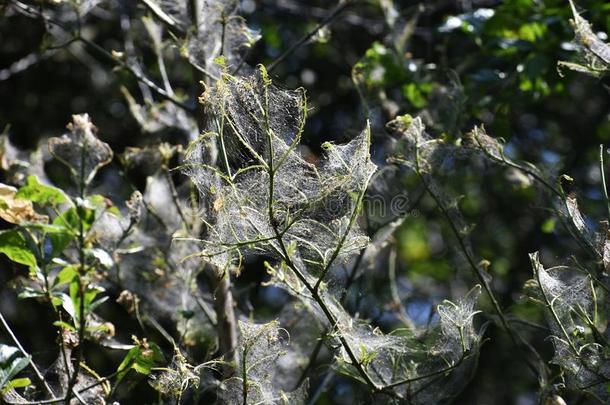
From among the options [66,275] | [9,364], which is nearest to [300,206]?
[66,275]

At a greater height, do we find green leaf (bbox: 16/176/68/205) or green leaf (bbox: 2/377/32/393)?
green leaf (bbox: 16/176/68/205)

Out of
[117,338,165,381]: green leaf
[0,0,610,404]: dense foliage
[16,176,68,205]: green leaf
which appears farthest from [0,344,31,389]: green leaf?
[16,176,68,205]: green leaf

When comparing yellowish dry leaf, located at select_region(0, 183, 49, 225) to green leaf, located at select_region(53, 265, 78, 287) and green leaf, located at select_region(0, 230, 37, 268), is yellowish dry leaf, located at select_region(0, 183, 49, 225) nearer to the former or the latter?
green leaf, located at select_region(0, 230, 37, 268)

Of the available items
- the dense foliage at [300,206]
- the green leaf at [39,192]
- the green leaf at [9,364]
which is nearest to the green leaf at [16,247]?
the dense foliage at [300,206]

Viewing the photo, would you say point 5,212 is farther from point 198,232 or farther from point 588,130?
point 588,130

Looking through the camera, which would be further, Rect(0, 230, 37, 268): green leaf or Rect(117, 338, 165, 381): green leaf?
Rect(117, 338, 165, 381): green leaf

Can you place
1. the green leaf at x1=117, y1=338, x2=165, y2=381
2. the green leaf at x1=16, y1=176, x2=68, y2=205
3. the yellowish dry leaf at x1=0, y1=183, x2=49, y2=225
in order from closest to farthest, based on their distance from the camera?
the green leaf at x1=16, y1=176, x2=68, y2=205, the yellowish dry leaf at x1=0, y1=183, x2=49, y2=225, the green leaf at x1=117, y1=338, x2=165, y2=381

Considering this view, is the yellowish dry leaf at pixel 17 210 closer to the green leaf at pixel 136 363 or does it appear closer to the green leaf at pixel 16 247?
the green leaf at pixel 16 247

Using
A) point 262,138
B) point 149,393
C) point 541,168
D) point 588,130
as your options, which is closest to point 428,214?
point 588,130
